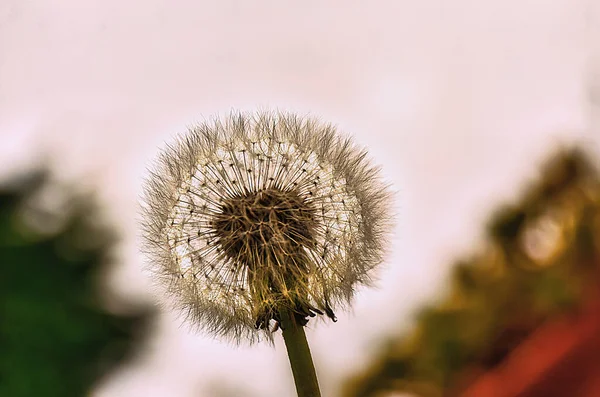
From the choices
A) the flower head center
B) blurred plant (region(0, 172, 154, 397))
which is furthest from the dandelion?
blurred plant (region(0, 172, 154, 397))

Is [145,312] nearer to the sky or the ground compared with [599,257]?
nearer to the sky

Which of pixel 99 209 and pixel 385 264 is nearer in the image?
pixel 385 264

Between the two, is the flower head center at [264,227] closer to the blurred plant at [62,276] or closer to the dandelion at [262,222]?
the dandelion at [262,222]

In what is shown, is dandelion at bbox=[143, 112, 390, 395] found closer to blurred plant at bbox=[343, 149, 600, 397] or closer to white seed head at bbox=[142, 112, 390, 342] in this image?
white seed head at bbox=[142, 112, 390, 342]

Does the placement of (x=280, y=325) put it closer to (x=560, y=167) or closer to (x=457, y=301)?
(x=457, y=301)

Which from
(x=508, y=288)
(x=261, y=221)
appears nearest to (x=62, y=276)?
(x=261, y=221)

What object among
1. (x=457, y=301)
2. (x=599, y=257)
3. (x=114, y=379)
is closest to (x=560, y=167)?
(x=599, y=257)

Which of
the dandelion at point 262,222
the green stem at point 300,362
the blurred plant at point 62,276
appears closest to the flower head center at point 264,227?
the dandelion at point 262,222
